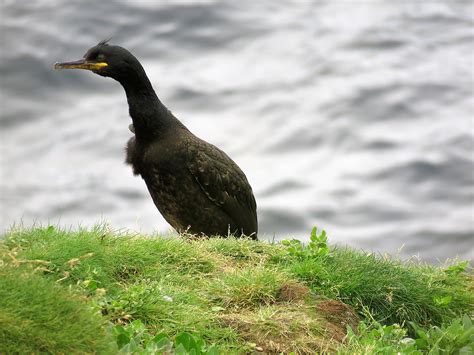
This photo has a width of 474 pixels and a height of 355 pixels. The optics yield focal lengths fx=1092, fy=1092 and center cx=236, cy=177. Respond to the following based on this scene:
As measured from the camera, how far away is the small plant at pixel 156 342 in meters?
6.21

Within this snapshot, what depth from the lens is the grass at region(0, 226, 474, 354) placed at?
19.5 ft

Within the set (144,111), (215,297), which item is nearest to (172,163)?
(144,111)

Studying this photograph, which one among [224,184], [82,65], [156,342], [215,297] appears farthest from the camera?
[224,184]

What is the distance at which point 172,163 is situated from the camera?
32.6 feet

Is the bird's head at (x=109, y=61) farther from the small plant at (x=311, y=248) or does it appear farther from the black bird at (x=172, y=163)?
the small plant at (x=311, y=248)

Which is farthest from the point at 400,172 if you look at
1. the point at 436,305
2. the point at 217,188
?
the point at 436,305

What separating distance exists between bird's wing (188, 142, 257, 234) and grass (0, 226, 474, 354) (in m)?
1.72

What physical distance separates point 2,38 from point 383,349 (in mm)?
21882

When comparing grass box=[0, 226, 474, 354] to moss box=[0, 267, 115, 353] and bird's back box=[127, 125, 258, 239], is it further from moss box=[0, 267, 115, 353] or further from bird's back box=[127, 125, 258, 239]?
bird's back box=[127, 125, 258, 239]

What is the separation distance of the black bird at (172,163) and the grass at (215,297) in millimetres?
1641

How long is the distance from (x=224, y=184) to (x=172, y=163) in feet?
2.07

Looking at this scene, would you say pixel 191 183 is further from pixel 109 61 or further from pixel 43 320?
pixel 43 320

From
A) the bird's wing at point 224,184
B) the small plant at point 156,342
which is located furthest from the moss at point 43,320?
the bird's wing at point 224,184

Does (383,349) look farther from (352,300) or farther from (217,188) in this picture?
(217,188)
